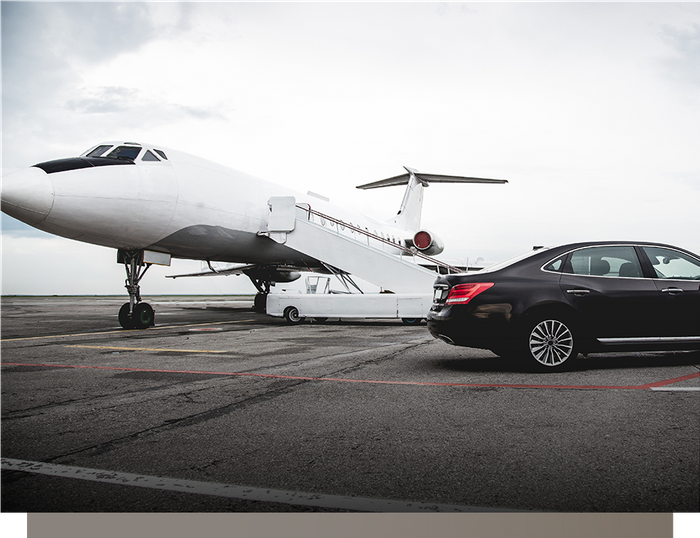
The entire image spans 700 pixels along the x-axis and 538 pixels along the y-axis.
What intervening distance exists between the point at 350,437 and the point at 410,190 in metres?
24.5

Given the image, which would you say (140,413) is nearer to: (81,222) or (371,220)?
(81,222)

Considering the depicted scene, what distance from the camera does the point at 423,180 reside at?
88.6 ft

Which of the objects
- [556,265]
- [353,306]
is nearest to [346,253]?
[353,306]

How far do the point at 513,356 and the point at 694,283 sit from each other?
2326 millimetres

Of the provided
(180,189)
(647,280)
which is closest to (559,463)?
(647,280)

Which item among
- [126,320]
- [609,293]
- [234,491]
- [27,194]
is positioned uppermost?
[27,194]

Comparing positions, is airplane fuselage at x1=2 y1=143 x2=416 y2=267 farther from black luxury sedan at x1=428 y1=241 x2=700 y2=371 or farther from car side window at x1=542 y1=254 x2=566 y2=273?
car side window at x1=542 y1=254 x2=566 y2=273

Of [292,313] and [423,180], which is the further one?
[423,180]

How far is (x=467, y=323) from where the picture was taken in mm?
5906

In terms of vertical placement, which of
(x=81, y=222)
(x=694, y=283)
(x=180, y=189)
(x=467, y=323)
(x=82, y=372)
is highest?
(x=180, y=189)

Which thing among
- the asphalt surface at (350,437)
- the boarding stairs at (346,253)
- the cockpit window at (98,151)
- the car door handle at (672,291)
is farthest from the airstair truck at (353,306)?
the car door handle at (672,291)

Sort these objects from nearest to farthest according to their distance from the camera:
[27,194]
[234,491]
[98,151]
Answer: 1. [234,491]
2. [27,194]
3. [98,151]

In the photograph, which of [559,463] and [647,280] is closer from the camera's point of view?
[559,463]

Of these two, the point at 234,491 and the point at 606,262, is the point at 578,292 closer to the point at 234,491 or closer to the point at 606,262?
the point at 606,262
